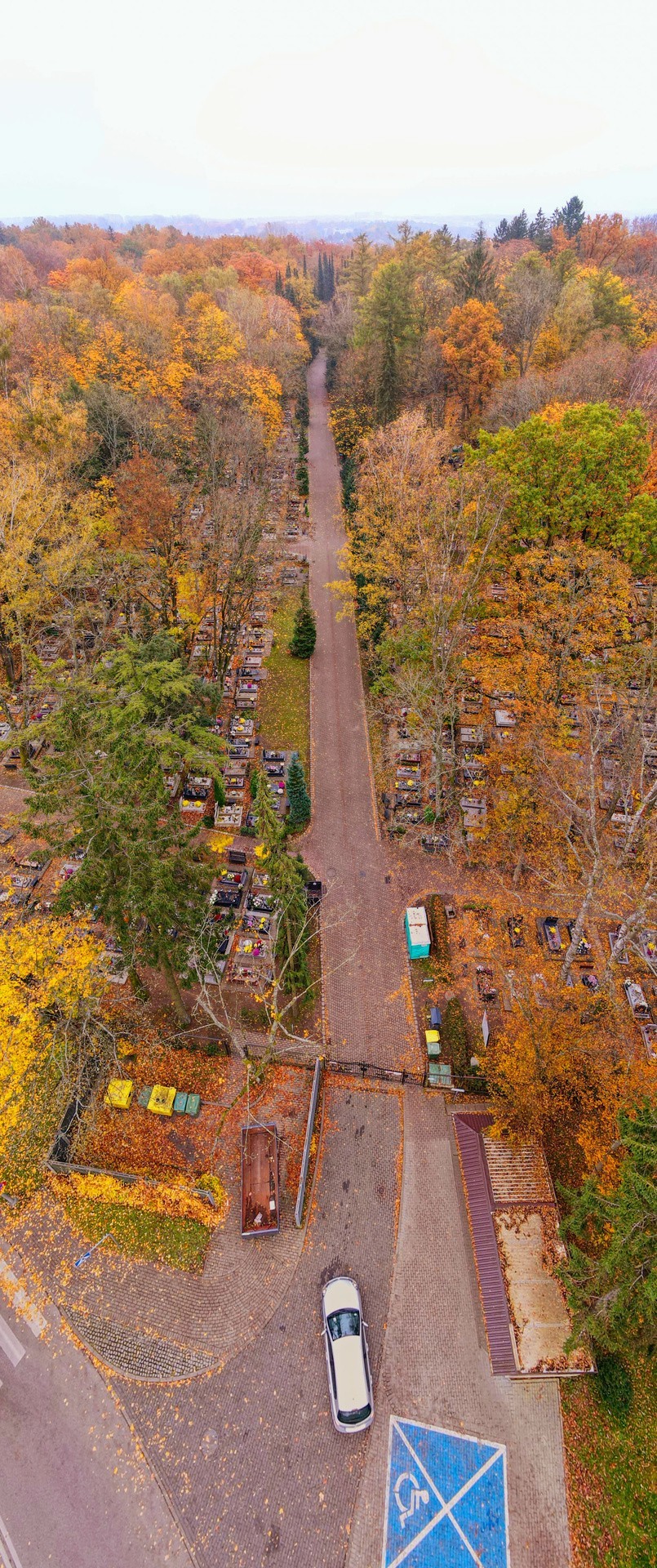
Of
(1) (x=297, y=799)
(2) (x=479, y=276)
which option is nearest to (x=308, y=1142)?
(1) (x=297, y=799)

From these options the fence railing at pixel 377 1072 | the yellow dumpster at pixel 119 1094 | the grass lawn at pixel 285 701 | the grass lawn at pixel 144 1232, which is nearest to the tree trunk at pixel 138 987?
the yellow dumpster at pixel 119 1094

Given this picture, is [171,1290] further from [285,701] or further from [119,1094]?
[285,701]

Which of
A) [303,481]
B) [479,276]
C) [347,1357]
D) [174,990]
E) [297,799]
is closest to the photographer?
[347,1357]

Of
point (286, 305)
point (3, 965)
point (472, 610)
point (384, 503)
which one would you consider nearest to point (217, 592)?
point (384, 503)

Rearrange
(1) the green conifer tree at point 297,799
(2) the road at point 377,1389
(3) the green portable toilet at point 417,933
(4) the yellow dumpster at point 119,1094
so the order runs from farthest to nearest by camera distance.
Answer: (1) the green conifer tree at point 297,799
(3) the green portable toilet at point 417,933
(4) the yellow dumpster at point 119,1094
(2) the road at point 377,1389

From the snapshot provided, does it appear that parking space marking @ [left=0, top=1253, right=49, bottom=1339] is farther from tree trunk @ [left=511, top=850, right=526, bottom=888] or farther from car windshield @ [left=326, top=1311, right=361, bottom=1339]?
tree trunk @ [left=511, top=850, right=526, bottom=888]

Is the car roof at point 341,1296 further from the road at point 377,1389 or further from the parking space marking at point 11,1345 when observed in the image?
the parking space marking at point 11,1345

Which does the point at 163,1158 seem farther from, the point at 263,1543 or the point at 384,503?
the point at 384,503
